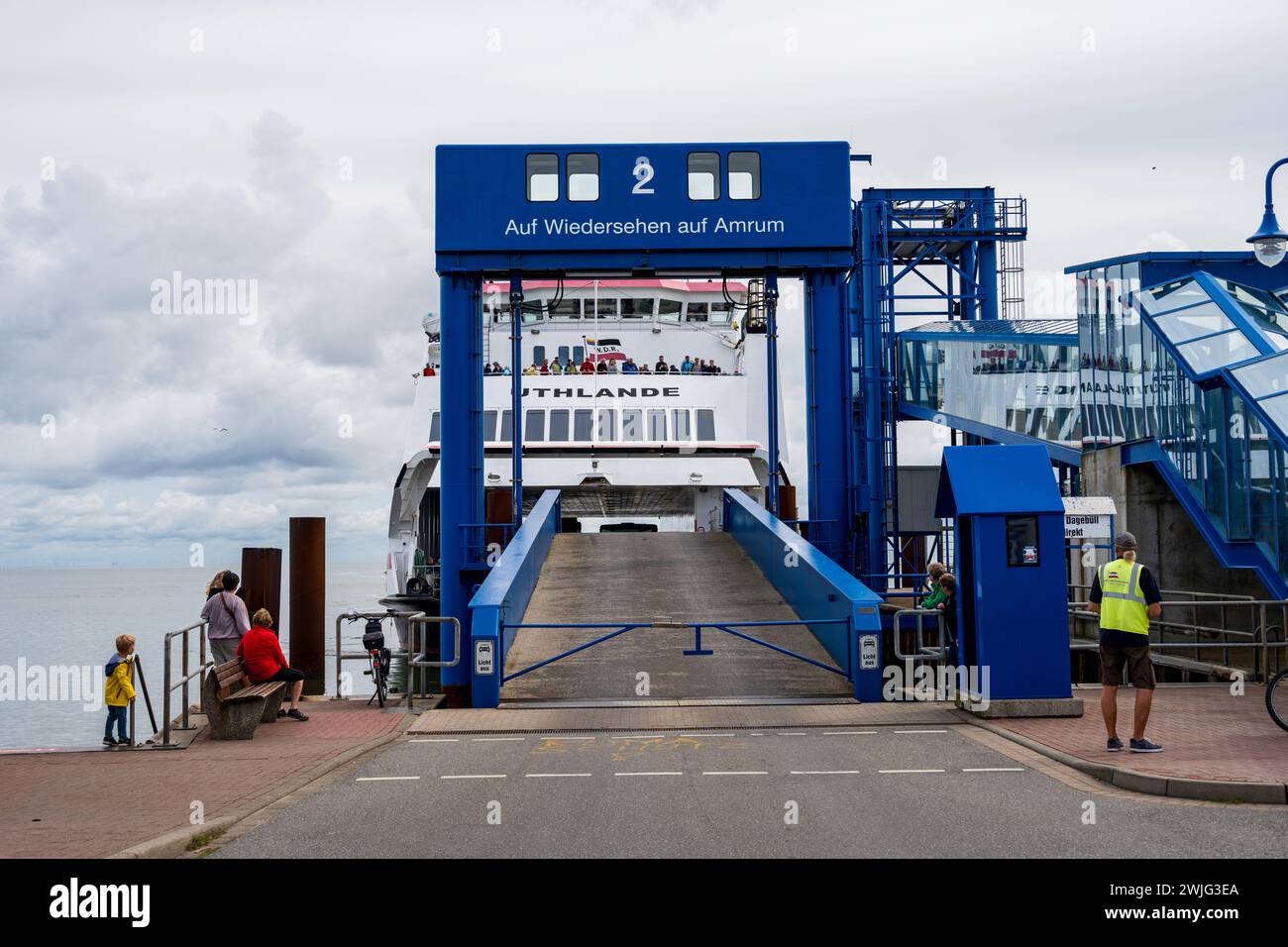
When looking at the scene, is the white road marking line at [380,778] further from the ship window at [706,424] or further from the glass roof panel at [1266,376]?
the ship window at [706,424]

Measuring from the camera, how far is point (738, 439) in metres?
32.7

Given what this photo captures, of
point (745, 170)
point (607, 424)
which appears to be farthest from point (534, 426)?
point (745, 170)

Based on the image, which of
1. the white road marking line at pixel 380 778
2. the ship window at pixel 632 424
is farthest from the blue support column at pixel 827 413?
the white road marking line at pixel 380 778

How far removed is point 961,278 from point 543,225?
58.8 ft

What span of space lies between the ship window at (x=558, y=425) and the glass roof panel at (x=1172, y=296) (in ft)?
50.2

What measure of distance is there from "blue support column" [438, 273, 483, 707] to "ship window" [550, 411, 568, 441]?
1040 cm

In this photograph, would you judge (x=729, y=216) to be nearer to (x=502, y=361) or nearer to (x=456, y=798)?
(x=456, y=798)

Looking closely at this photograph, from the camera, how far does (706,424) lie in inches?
1289

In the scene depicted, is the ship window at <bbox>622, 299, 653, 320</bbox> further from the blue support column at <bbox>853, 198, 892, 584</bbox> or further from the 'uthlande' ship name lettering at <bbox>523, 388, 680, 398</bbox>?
the blue support column at <bbox>853, 198, 892, 584</bbox>

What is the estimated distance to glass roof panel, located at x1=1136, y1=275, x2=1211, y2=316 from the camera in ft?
63.6

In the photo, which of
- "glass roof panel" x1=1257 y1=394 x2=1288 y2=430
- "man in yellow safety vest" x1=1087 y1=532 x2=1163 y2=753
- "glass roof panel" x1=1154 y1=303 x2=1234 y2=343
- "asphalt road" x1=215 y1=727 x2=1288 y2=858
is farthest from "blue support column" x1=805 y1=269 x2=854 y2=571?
"man in yellow safety vest" x1=1087 y1=532 x2=1163 y2=753

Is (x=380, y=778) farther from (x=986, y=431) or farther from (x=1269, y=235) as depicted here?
(x=986, y=431)

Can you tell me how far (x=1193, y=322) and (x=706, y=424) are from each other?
15.0 meters
